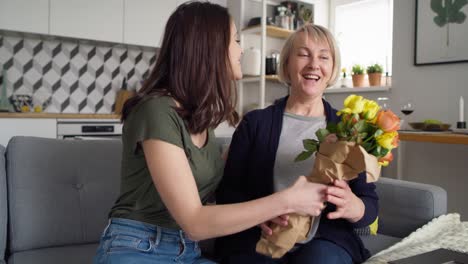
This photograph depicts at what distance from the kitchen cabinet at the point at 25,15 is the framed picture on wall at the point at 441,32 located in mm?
3267

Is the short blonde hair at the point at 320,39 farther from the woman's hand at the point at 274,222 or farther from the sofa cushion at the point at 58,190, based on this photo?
the sofa cushion at the point at 58,190

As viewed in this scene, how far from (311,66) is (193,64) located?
492mm

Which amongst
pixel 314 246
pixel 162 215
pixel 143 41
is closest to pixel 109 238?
pixel 162 215

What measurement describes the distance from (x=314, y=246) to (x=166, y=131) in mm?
560

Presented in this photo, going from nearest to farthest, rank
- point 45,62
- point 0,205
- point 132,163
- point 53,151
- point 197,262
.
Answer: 1. point 132,163
2. point 197,262
3. point 0,205
4. point 53,151
5. point 45,62

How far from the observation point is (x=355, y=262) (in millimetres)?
1293

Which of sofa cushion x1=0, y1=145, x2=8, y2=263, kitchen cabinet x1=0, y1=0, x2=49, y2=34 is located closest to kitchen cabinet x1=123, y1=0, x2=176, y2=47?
kitchen cabinet x1=0, y1=0, x2=49, y2=34

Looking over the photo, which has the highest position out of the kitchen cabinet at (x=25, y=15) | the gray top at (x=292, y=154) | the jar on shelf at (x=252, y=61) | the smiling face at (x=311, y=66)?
the kitchen cabinet at (x=25, y=15)

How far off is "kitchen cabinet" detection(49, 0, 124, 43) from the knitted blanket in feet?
11.3

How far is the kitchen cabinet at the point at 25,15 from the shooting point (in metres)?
3.60

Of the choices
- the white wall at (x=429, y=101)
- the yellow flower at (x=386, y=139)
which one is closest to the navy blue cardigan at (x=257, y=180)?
the yellow flower at (x=386, y=139)

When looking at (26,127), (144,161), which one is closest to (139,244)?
(144,161)

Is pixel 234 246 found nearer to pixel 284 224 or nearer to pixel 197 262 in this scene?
pixel 197 262

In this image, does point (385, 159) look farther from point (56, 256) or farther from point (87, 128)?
point (87, 128)
